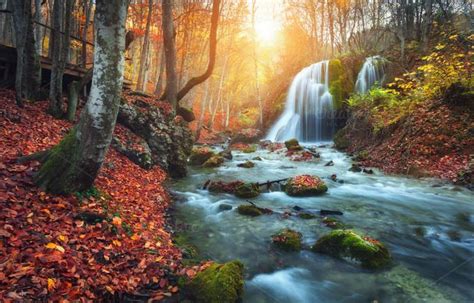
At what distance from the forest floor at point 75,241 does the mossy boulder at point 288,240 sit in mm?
2073

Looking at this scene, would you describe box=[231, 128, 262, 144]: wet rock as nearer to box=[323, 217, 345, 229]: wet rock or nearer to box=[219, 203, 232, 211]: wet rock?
box=[219, 203, 232, 211]: wet rock

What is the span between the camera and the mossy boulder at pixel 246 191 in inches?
398

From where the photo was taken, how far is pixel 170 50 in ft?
49.2

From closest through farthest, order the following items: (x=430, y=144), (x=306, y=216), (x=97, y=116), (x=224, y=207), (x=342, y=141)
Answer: (x=97, y=116) → (x=306, y=216) → (x=224, y=207) → (x=430, y=144) → (x=342, y=141)

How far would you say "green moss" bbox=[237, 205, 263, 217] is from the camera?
8306 millimetres

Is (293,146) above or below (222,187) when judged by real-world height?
above

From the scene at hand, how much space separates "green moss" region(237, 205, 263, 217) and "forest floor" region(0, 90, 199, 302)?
2.12 meters

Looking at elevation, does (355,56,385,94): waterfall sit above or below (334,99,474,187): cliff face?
above

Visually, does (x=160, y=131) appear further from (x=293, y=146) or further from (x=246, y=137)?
(x=246, y=137)

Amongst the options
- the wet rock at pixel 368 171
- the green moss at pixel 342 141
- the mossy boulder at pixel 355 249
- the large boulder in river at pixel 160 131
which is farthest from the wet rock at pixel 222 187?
the green moss at pixel 342 141

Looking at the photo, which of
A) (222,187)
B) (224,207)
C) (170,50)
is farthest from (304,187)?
(170,50)

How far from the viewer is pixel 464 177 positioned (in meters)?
10.6

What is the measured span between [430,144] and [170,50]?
11968 mm

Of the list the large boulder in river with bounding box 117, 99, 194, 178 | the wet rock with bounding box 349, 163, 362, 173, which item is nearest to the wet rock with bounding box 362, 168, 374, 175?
the wet rock with bounding box 349, 163, 362, 173
